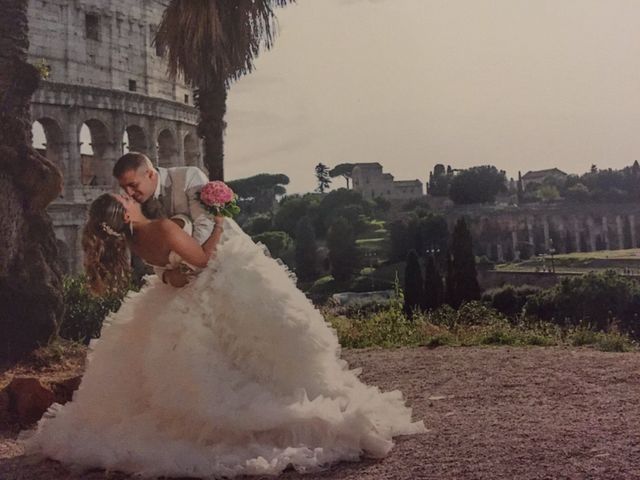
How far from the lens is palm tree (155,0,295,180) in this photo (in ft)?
31.8

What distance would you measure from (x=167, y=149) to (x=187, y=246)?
1952 cm

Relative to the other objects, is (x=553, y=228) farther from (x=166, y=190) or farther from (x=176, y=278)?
(x=176, y=278)

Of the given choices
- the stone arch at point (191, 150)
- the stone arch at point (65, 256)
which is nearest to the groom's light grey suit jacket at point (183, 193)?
the stone arch at point (65, 256)

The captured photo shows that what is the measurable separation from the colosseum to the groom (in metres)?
14.9

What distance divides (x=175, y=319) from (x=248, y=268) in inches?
17.5

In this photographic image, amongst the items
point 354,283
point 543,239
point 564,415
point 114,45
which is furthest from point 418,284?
point 543,239

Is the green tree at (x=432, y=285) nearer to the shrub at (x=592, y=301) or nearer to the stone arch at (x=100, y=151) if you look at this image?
the shrub at (x=592, y=301)

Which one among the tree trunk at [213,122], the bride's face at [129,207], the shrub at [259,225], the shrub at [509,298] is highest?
the tree trunk at [213,122]

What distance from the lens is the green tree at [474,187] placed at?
5816cm

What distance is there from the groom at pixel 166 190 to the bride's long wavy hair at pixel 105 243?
0.47 ft

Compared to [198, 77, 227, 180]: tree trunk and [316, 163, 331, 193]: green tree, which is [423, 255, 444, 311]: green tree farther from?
[316, 163, 331, 193]: green tree

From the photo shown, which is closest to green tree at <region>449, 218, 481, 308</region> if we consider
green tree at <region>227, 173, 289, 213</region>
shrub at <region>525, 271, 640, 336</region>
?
shrub at <region>525, 271, 640, 336</region>

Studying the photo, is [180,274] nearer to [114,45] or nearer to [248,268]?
[248,268]

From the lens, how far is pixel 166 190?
3.91 metres
